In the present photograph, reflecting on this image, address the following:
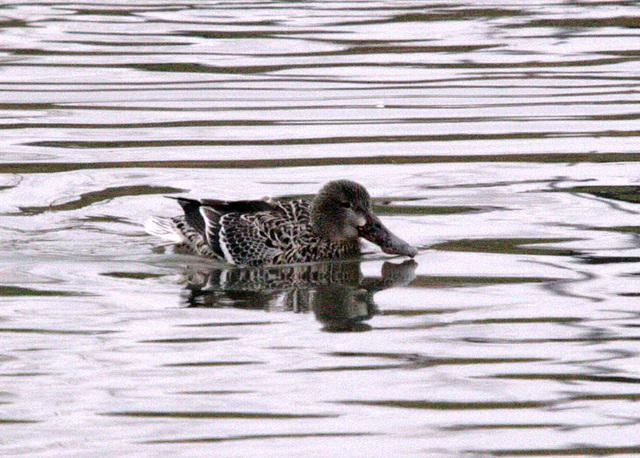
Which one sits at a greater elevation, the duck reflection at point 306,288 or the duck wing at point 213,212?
the duck wing at point 213,212

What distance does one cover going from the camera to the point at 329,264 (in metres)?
9.97

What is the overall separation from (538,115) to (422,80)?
1.99 meters

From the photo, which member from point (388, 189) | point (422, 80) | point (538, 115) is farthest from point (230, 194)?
point (422, 80)

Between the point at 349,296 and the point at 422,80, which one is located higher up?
the point at 422,80

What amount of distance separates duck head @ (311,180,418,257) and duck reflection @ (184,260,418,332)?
19cm

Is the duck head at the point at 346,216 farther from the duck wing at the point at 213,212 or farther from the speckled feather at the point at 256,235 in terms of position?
the duck wing at the point at 213,212

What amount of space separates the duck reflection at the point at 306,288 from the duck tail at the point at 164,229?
46 centimetres

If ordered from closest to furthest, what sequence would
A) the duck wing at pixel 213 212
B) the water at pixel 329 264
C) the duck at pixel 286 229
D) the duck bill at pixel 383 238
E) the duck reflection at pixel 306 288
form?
the water at pixel 329 264 → the duck reflection at pixel 306 288 → the duck bill at pixel 383 238 → the duck at pixel 286 229 → the duck wing at pixel 213 212

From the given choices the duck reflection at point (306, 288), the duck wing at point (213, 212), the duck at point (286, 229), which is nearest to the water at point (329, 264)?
the duck reflection at point (306, 288)

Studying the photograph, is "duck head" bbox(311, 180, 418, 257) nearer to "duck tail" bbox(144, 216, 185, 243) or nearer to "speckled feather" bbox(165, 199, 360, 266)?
"speckled feather" bbox(165, 199, 360, 266)

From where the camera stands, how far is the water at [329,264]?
21.7 feet

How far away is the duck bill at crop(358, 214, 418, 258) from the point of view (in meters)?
9.70

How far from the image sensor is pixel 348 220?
995 cm

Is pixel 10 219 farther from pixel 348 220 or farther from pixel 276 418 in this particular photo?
pixel 276 418
